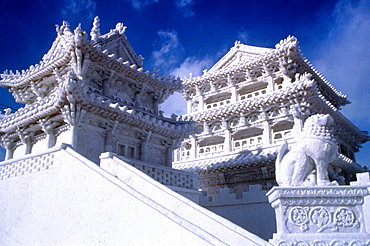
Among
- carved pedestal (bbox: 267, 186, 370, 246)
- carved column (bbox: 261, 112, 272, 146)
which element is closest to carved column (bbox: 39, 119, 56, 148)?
carved pedestal (bbox: 267, 186, 370, 246)

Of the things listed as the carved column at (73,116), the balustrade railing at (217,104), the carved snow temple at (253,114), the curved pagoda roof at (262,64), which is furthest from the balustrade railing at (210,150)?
the carved column at (73,116)

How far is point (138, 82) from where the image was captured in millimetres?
18469

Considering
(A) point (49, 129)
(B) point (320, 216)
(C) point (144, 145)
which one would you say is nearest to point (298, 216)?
(B) point (320, 216)

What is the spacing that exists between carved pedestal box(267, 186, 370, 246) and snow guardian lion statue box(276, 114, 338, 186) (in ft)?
1.38

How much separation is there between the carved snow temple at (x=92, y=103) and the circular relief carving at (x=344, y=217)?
10.1 metres

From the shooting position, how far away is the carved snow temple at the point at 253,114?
Result: 21.3 meters

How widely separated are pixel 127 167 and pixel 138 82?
916 centimetres

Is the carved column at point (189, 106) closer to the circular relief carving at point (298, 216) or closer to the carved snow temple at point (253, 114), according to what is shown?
the carved snow temple at point (253, 114)

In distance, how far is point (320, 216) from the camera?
19.7 feet

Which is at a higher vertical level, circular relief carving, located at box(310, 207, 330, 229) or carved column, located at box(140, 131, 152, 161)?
carved column, located at box(140, 131, 152, 161)

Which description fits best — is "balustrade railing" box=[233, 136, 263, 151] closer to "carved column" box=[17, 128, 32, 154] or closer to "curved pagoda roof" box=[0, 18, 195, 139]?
"curved pagoda roof" box=[0, 18, 195, 139]

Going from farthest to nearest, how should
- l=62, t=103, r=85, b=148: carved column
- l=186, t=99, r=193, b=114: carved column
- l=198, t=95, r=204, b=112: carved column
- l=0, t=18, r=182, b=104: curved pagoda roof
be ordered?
l=186, t=99, r=193, b=114: carved column, l=198, t=95, r=204, b=112: carved column, l=0, t=18, r=182, b=104: curved pagoda roof, l=62, t=103, r=85, b=148: carved column

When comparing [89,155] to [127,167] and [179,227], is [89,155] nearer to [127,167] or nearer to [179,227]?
[127,167]

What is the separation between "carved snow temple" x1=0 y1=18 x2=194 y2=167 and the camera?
46.5 feet
